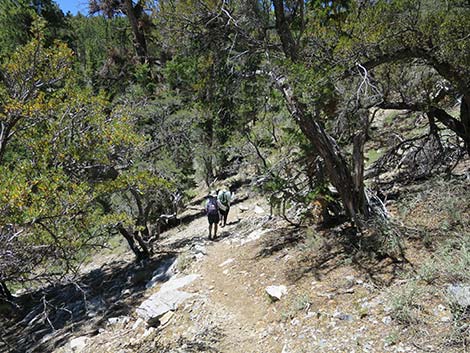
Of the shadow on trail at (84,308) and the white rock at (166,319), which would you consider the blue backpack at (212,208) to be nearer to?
the shadow on trail at (84,308)

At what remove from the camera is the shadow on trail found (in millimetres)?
8031

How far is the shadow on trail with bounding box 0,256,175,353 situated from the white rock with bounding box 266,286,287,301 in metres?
3.42

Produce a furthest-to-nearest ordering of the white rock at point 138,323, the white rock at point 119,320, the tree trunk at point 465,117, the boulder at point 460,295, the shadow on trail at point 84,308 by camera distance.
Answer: the shadow on trail at point 84,308 < the white rock at point 119,320 < the white rock at point 138,323 < the tree trunk at point 465,117 < the boulder at point 460,295

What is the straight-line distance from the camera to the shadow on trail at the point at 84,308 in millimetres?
8031

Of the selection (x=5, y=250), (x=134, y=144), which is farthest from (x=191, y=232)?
(x=5, y=250)

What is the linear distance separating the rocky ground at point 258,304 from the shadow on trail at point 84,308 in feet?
0.15

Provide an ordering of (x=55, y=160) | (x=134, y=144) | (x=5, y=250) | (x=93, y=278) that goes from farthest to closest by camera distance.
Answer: (x=93, y=278)
(x=134, y=144)
(x=55, y=160)
(x=5, y=250)

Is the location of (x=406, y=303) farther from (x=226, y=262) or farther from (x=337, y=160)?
(x=226, y=262)

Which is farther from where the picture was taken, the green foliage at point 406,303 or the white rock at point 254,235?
the white rock at point 254,235

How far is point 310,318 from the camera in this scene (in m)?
4.63

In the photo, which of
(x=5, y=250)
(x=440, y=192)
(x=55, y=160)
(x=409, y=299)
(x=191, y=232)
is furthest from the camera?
(x=191, y=232)

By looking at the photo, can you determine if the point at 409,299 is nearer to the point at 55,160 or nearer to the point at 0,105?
the point at 55,160

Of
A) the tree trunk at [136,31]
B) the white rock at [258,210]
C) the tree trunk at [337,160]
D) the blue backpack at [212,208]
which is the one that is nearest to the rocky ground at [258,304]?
the tree trunk at [337,160]

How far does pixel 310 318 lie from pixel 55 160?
181 inches
